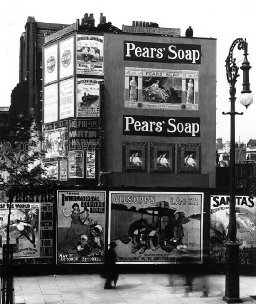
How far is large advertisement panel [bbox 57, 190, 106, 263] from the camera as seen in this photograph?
17641 millimetres

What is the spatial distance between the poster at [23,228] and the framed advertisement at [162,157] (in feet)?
62.8

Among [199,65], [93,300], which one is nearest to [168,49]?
[199,65]

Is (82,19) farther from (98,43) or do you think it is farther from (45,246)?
(45,246)

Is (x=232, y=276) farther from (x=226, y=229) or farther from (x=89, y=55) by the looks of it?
(x=89, y=55)

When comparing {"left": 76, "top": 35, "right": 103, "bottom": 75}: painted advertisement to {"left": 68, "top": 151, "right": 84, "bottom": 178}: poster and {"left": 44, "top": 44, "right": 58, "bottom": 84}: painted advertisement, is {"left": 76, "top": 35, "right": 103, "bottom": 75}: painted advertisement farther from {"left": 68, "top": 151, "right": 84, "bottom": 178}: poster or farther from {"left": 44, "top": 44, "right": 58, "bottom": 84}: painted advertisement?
{"left": 68, "top": 151, "right": 84, "bottom": 178}: poster

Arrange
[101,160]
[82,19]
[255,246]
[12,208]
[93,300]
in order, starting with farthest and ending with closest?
[82,19] < [101,160] < [255,246] < [12,208] < [93,300]

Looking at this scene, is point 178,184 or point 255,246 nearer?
point 255,246

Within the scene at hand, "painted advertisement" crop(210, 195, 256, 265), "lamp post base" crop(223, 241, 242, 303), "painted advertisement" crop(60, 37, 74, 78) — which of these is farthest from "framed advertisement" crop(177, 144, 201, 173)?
"lamp post base" crop(223, 241, 242, 303)

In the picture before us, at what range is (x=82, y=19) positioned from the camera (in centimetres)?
3878

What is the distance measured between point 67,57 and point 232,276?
24.0 metres

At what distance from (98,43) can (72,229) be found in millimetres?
20039

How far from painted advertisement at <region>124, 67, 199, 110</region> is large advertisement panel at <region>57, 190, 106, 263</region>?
18.1m

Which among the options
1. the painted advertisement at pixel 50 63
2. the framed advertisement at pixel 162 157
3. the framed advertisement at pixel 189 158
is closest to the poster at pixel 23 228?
the framed advertisement at pixel 162 157

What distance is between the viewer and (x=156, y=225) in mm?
18250
